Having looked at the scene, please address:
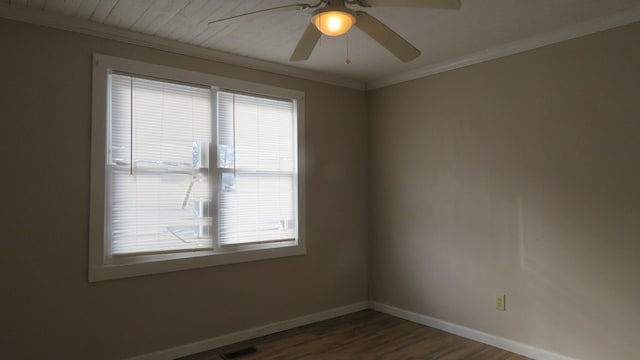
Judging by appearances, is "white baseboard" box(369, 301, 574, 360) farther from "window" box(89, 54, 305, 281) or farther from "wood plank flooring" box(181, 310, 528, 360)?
"window" box(89, 54, 305, 281)

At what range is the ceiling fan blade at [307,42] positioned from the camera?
2.18 metres

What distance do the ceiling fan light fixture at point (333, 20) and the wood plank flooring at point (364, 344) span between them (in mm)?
2502

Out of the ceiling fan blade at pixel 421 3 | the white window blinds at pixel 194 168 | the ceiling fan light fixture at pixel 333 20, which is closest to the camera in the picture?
the ceiling fan blade at pixel 421 3

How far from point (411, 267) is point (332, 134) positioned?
160 cm

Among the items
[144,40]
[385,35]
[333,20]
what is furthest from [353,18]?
[144,40]

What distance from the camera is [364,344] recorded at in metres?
3.58

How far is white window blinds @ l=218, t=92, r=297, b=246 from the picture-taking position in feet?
12.0

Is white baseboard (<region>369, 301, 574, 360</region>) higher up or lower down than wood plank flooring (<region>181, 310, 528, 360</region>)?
higher up

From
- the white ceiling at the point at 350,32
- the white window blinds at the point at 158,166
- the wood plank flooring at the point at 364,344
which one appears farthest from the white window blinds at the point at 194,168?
the wood plank flooring at the point at 364,344

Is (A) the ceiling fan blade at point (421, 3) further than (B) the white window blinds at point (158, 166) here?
No

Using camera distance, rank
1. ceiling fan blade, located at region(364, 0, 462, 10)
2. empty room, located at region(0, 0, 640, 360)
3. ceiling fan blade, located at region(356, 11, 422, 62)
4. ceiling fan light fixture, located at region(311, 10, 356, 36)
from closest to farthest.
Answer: ceiling fan blade, located at region(364, 0, 462, 10) < ceiling fan light fixture, located at region(311, 10, 356, 36) < ceiling fan blade, located at region(356, 11, 422, 62) < empty room, located at region(0, 0, 640, 360)

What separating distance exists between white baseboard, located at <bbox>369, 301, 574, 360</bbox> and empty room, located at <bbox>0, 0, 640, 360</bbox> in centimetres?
1

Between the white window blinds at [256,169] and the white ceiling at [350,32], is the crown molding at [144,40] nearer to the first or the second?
the white ceiling at [350,32]

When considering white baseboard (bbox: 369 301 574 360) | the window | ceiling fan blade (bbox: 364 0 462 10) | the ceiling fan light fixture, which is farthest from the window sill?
ceiling fan blade (bbox: 364 0 462 10)
